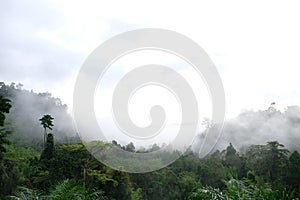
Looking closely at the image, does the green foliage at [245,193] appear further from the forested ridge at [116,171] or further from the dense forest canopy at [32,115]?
the dense forest canopy at [32,115]

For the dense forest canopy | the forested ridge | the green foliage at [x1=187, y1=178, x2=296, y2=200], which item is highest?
the dense forest canopy

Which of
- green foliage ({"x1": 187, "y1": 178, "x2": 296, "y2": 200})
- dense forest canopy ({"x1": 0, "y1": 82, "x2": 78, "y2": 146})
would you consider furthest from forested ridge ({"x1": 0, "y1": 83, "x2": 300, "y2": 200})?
green foliage ({"x1": 187, "y1": 178, "x2": 296, "y2": 200})

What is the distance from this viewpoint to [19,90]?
4525cm

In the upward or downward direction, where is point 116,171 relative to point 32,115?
downward

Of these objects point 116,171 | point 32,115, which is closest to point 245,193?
point 116,171

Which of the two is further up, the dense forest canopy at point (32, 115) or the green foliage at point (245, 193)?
the dense forest canopy at point (32, 115)

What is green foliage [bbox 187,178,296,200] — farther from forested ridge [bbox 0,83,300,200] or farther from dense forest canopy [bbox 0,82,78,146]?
dense forest canopy [bbox 0,82,78,146]

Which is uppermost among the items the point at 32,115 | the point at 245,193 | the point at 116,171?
the point at 32,115

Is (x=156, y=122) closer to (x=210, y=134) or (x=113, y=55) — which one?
(x=113, y=55)

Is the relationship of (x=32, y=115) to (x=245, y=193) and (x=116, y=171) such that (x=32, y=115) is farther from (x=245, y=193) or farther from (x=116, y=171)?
(x=245, y=193)

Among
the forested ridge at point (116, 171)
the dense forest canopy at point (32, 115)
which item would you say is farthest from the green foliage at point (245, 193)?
the dense forest canopy at point (32, 115)

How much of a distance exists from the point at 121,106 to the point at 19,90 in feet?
121

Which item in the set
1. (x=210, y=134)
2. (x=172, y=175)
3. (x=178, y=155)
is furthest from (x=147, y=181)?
(x=210, y=134)

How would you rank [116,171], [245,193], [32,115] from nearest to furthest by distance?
[245,193] → [116,171] → [32,115]
